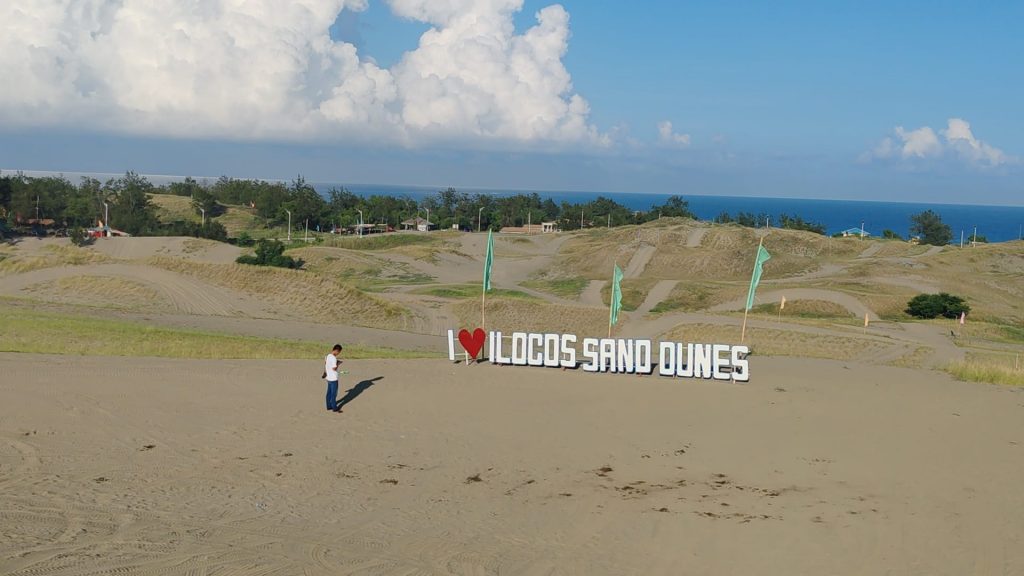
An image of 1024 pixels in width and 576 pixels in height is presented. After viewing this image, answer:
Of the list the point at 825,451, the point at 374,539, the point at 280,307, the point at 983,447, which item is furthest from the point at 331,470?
the point at 280,307

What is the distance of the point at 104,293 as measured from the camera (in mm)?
44812

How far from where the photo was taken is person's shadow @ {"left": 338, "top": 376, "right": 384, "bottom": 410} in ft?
67.0

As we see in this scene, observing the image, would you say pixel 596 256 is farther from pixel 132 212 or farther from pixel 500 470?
pixel 500 470

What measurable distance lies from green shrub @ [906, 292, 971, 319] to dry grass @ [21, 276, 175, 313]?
4266 centimetres

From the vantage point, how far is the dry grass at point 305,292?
4791cm

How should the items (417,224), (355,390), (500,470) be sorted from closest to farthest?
1. (500,470)
2. (355,390)
3. (417,224)

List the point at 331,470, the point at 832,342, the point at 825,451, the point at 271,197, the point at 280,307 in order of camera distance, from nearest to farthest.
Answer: the point at 331,470 → the point at 825,451 → the point at 832,342 → the point at 280,307 → the point at 271,197

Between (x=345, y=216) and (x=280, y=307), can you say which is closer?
(x=280, y=307)

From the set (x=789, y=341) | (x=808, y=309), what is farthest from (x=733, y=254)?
(x=789, y=341)

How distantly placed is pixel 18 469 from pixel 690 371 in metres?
17.8

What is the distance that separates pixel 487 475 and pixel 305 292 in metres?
36.9

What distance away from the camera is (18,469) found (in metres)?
13.3

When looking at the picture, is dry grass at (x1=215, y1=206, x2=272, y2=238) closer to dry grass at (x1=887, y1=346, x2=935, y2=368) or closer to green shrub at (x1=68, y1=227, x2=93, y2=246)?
green shrub at (x1=68, y1=227, x2=93, y2=246)

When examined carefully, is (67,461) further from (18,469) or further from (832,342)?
(832,342)
